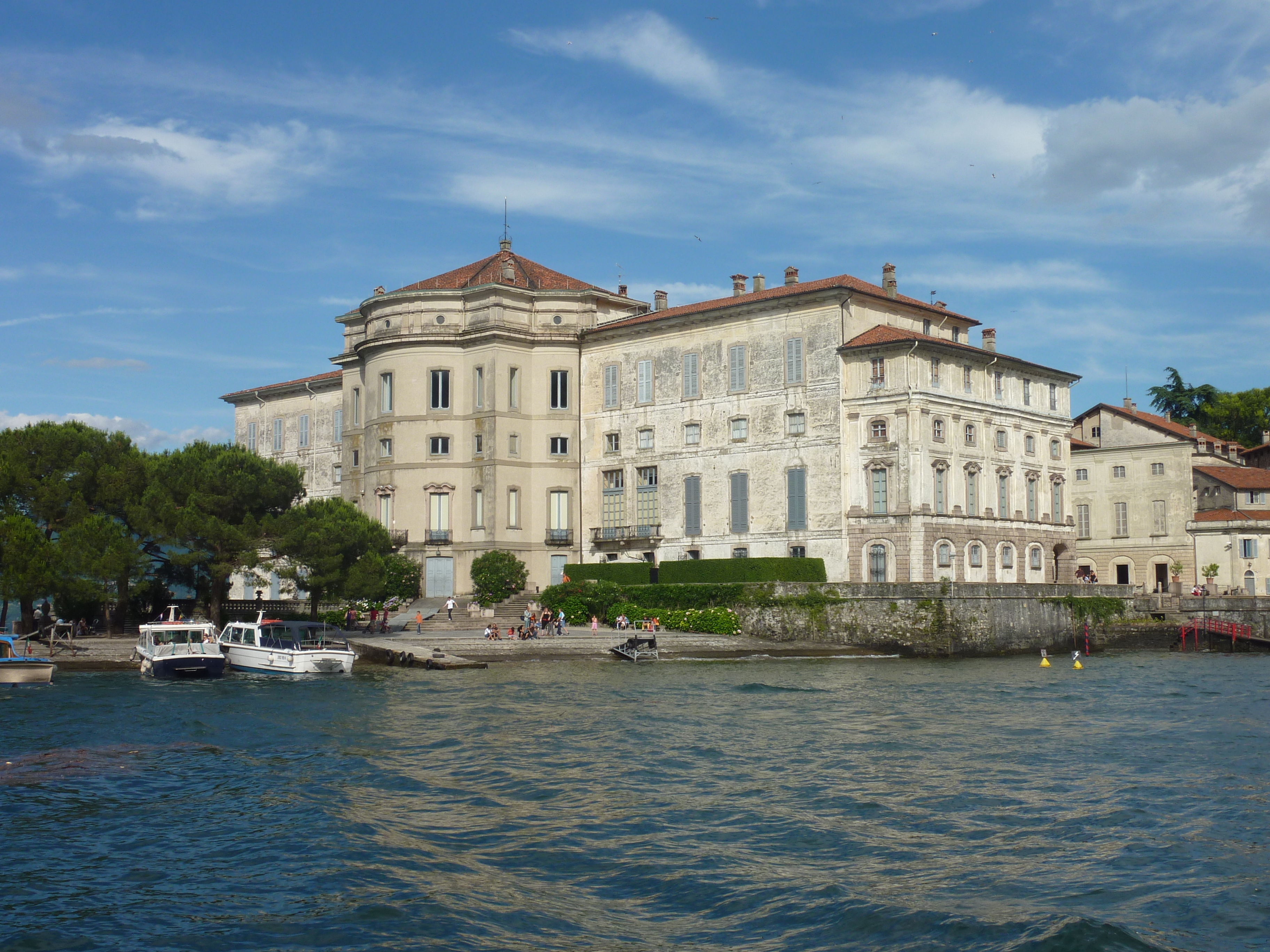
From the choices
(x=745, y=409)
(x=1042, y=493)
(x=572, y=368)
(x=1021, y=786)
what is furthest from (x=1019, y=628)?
(x=1021, y=786)

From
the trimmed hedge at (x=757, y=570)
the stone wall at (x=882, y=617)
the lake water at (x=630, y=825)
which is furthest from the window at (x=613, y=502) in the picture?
the lake water at (x=630, y=825)

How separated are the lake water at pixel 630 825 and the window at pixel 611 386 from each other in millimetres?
29568

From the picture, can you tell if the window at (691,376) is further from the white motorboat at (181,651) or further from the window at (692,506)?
the white motorboat at (181,651)

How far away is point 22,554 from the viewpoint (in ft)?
132

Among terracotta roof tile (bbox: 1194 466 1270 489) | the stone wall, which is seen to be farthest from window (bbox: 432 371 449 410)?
terracotta roof tile (bbox: 1194 466 1270 489)

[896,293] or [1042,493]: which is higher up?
[896,293]

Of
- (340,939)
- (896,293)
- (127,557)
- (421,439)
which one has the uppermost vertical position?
(896,293)

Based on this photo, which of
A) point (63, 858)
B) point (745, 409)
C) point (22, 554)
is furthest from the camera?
point (745, 409)

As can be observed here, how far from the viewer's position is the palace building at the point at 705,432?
5109 cm

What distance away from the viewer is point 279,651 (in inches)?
1481

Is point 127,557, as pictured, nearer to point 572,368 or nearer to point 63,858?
point 572,368

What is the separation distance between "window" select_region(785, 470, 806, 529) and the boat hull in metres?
29.3

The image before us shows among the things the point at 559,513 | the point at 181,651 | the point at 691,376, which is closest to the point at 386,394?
the point at 559,513

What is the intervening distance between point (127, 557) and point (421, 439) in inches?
740
